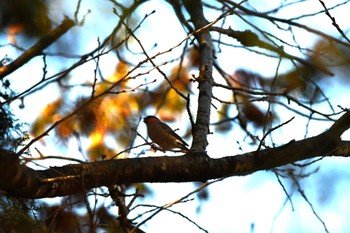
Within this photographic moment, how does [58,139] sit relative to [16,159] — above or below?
above

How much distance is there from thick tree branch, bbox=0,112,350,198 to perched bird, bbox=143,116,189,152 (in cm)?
137

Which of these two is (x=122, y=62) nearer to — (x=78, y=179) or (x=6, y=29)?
(x=78, y=179)

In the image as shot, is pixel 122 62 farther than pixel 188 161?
Yes

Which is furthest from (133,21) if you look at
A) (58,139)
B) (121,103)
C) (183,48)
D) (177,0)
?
(183,48)

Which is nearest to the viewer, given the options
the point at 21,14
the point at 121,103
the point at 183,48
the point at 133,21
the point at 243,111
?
the point at 21,14

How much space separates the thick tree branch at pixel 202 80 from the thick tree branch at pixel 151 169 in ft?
0.53

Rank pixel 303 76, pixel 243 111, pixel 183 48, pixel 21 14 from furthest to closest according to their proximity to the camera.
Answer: pixel 183 48 < pixel 243 111 < pixel 303 76 < pixel 21 14

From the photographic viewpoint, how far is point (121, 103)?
4.03 meters

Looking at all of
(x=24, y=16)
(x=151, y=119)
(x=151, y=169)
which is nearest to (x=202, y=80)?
(x=151, y=169)

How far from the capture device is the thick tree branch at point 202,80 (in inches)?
104

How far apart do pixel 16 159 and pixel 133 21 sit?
64 centimetres

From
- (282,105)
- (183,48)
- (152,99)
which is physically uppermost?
(183,48)

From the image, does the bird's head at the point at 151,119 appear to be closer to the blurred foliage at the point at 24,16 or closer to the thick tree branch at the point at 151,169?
the thick tree branch at the point at 151,169

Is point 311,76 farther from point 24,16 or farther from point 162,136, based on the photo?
point 162,136
